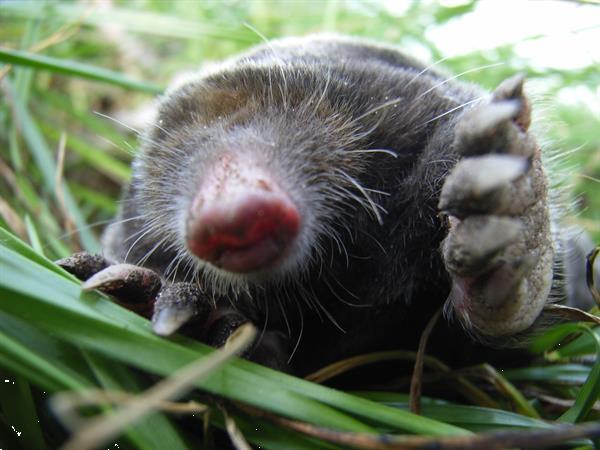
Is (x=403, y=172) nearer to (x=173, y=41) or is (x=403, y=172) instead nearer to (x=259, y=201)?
(x=259, y=201)

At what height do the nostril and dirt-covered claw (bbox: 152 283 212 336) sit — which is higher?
the nostril

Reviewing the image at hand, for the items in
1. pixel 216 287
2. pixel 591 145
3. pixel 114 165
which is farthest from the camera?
pixel 591 145

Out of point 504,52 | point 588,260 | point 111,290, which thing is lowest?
point 111,290

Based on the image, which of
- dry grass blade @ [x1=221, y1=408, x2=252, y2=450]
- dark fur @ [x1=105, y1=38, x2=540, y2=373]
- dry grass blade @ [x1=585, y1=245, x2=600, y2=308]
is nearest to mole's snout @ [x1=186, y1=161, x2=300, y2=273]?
dark fur @ [x1=105, y1=38, x2=540, y2=373]

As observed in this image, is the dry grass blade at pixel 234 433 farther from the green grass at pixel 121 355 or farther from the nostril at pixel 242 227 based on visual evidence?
the nostril at pixel 242 227

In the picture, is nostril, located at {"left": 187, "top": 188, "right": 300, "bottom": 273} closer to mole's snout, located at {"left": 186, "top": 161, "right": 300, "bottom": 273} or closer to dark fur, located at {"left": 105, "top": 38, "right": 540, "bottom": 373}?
mole's snout, located at {"left": 186, "top": 161, "right": 300, "bottom": 273}

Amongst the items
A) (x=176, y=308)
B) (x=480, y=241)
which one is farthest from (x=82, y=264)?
(x=480, y=241)

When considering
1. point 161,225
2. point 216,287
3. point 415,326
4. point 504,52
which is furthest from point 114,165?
point 504,52

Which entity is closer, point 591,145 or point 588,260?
point 588,260
